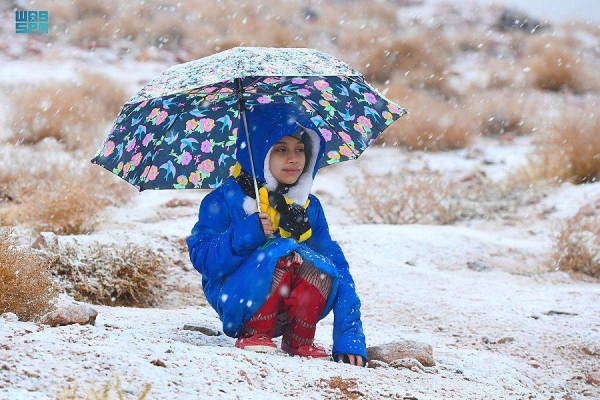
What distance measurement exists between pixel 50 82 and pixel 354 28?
9.40 meters

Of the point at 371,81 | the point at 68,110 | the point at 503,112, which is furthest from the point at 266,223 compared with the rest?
the point at 371,81

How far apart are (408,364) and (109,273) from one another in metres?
2.41

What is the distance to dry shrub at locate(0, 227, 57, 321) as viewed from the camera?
11.8 ft

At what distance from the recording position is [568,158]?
10.5 m

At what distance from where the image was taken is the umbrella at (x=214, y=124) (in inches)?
153

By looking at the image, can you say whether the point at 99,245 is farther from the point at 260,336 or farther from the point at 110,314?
the point at 260,336

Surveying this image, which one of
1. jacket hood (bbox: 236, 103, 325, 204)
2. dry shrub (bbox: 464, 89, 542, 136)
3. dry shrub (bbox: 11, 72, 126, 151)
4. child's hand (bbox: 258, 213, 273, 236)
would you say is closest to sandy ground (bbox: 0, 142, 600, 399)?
child's hand (bbox: 258, 213, 273, 236)

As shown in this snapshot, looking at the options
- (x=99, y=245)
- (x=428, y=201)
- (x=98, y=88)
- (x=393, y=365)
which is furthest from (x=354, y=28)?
(x=393, y=365)

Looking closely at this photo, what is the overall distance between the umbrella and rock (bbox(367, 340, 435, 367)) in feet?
3.19

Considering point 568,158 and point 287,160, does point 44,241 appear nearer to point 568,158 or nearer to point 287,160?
point 287,160

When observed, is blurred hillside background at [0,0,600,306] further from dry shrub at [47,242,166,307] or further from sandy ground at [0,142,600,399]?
dry shrub at [47,242,166,307]

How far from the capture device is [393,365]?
3.70 metres

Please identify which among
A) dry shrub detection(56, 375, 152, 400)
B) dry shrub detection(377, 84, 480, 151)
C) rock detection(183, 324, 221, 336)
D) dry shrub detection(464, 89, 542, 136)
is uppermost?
dry shrub detection(464, 89, 542, 136)

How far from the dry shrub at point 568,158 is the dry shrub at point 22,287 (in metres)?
7.69
